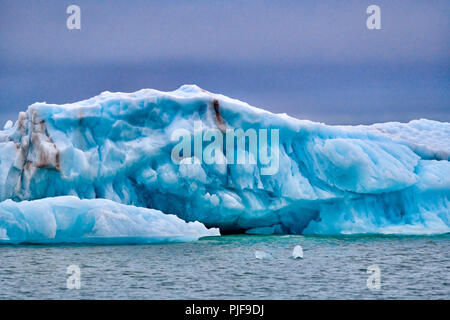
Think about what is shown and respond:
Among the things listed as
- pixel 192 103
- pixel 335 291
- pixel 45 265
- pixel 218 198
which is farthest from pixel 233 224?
pixel 335 291

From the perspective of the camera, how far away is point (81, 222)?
17016mm

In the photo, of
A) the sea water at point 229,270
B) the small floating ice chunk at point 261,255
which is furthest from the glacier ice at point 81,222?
the small floating ice chunk at point 261,255

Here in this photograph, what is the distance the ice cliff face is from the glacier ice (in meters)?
1.53

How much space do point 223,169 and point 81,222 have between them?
3941 mm

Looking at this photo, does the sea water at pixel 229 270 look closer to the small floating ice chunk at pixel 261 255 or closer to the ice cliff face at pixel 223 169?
the small floating ice chunk at pixel 261 255

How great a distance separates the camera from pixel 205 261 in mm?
15164

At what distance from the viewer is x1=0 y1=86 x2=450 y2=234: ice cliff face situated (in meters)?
18.6

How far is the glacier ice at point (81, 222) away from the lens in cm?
1650

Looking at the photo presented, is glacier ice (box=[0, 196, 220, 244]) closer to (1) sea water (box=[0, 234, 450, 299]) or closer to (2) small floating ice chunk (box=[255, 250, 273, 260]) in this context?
(1) sea water (box=[0, 234, 450, 299])

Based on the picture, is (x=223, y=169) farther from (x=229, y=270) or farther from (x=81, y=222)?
(x=229, y=270)

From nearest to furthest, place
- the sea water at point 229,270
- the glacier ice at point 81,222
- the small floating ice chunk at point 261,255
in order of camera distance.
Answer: the sea water at point 229,270 < the small floating ice chunk at point 261,255 < the glacier ice at point 81,222

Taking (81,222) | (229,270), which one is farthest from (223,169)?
(229,270)

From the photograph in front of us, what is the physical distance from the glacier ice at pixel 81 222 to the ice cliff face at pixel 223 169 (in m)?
1.53

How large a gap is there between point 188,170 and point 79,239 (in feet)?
10.2
